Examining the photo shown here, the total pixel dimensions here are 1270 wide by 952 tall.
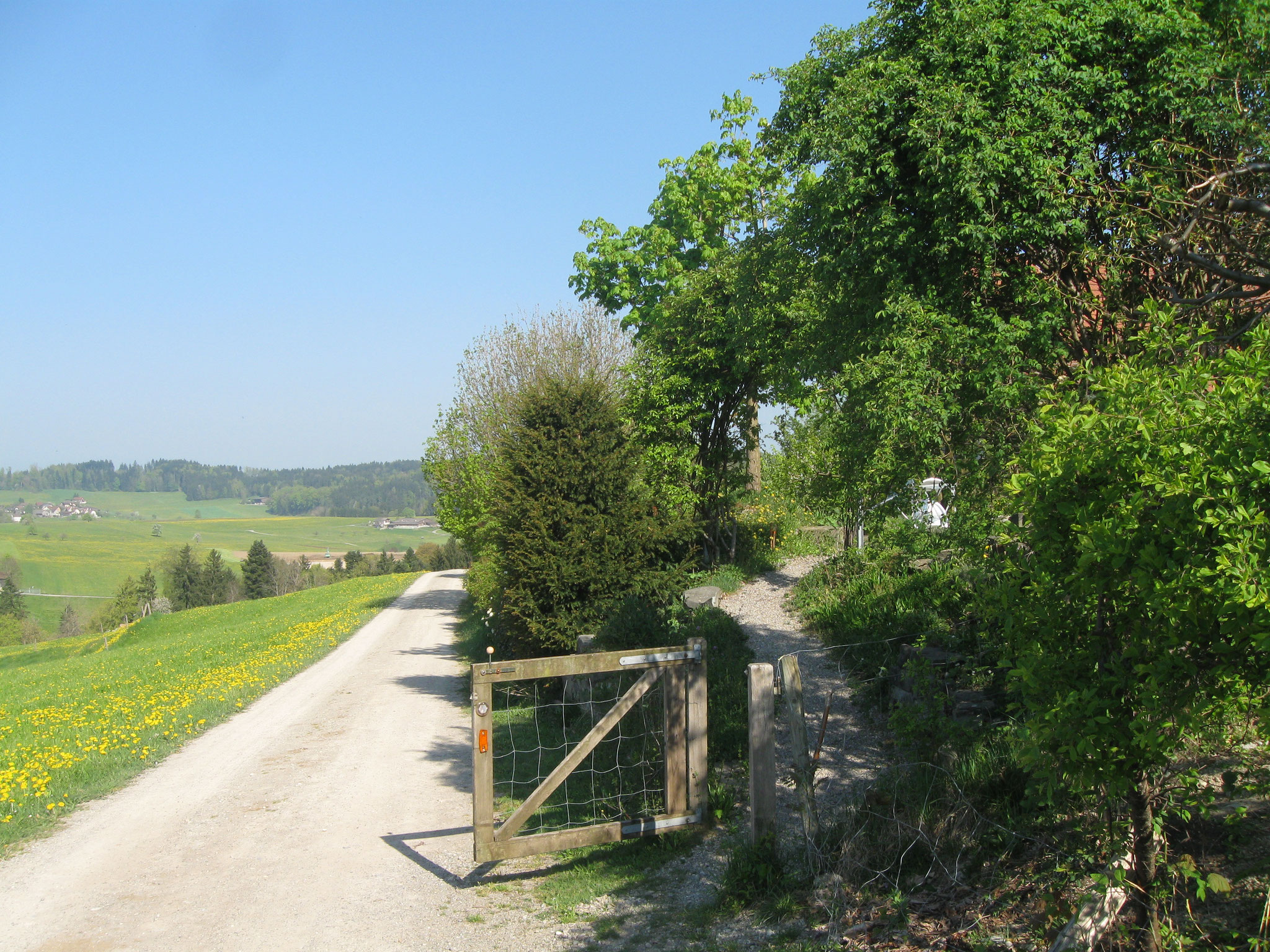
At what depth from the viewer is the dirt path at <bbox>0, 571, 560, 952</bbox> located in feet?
18.4

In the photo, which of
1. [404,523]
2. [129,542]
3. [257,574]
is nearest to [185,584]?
[257,574]

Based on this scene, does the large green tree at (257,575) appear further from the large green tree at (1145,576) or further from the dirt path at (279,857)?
the large green tree at (1145,576)

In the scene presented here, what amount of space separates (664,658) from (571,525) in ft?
21.5

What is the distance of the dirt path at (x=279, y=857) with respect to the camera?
5.61 metres

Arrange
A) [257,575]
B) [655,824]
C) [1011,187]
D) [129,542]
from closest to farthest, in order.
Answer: [655,824], [1011,187], [257,575], [129,542]

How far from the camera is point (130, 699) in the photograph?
15.4 meters

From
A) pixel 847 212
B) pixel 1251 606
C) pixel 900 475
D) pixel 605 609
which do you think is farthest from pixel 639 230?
pixel 1251 606

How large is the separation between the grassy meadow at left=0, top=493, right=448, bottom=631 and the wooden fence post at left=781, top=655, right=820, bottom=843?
10535 cm

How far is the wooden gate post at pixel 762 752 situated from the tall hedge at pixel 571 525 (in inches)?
Answer: 266

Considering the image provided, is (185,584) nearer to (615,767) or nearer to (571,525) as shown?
(571,525)

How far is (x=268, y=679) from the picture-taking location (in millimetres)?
16922

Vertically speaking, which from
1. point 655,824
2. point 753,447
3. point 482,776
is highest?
point 753,447

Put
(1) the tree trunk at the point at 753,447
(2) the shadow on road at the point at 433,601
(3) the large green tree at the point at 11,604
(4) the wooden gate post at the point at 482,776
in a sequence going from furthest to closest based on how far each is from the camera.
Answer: (3) the large green tree at the point at 11,604 < (2) the shadow on road at the point at 433,601 < (1) the tree trunk at the point at 753,447 < (4) the wooden gate post at the point at 482,776

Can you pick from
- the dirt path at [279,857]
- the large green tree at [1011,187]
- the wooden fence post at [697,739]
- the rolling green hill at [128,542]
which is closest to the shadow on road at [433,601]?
the dirt path at [279,857]
